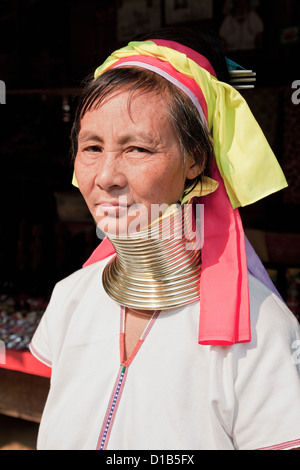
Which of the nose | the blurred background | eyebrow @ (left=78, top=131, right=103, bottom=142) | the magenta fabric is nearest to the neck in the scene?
the nose

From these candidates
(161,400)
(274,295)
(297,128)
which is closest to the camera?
→ (161,400)

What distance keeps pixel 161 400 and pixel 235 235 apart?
1.73 feet

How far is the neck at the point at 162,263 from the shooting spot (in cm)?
133

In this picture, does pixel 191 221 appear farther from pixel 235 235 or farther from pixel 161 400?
pixel 161 400

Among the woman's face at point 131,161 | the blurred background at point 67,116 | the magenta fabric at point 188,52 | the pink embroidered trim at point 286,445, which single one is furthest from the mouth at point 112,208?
the blurred background at point 67,116

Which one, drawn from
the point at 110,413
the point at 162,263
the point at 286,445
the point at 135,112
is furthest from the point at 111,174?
the point at 286,445

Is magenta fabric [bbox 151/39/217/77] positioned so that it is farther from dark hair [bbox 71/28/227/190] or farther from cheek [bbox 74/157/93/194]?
cheek [bbox 74/157/93/194]

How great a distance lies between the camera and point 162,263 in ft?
4.52

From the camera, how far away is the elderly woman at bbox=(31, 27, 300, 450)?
1.22 metres

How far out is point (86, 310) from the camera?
60.9 inches

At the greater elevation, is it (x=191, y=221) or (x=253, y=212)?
(x=253, y=212)

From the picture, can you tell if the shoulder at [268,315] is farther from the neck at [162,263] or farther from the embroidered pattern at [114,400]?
the embroidered pattern at [114,400]
